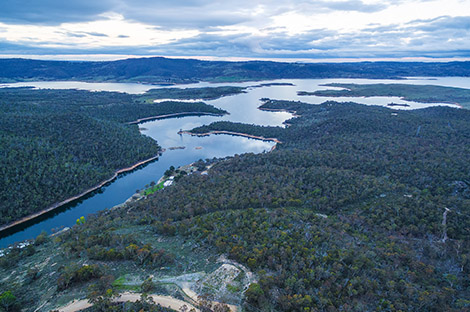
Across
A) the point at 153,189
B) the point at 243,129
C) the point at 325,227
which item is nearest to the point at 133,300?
the point at 325,227

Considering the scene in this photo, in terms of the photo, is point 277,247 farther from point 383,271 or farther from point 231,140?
point 231,140

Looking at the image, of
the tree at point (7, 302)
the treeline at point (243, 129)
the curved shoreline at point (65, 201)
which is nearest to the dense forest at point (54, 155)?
the curved shoreline at point (65, 201)

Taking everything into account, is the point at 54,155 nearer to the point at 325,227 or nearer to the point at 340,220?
the point at 325,227

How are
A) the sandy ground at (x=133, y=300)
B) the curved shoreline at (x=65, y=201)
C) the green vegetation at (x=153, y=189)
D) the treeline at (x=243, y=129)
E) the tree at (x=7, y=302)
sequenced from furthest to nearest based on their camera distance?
the treeline at (x=243, y=129) < the green vegetation at (x=153, y=189) < the curved shoreline at (x=65, y=201) < the tree at (x=7, y=302) < the sandy ground at (x=133, y=300)

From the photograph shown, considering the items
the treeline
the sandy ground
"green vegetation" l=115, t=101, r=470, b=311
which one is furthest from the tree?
the treeline

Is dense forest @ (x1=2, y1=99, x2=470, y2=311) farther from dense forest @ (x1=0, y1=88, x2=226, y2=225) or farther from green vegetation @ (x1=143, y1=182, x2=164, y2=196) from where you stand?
dense forest @ (x1=0, y1=88, x2=226, y2=225)

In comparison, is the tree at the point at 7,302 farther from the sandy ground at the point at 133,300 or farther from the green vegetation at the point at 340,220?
the green vegetation at the point at 340,220
